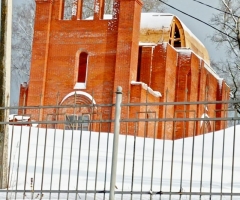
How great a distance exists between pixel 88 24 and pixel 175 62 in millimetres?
4240

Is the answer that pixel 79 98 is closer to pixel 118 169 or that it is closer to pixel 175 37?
pixel 175 37

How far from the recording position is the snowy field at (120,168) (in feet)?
23.0

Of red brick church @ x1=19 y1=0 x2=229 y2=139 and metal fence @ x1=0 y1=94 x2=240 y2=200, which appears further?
red brick church @ x1=19 y1=0 x2=229 y2=139

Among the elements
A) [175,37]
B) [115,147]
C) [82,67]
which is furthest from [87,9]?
[115,147]

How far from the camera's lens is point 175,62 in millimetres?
27781

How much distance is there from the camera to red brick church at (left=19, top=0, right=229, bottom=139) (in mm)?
25359

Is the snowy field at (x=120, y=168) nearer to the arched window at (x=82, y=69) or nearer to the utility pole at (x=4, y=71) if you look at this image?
the utility pole at (x=4, y=71)

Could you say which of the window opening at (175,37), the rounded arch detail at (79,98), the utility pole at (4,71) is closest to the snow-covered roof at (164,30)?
the window opening at (175,37)

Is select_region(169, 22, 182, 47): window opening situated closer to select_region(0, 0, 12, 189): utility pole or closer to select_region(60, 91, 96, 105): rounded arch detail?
select_region(60, 91, 96, 105): rounded arch detail

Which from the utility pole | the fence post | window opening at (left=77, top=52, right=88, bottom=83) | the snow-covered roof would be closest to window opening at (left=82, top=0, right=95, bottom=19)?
the snow-covered roof

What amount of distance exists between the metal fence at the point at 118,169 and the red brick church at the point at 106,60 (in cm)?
871

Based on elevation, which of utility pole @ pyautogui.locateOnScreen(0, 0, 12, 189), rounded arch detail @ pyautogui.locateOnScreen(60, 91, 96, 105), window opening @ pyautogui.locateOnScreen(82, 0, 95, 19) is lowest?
utility pole @ pyautogui.locateOnScreen(0, 0, 12, 189)

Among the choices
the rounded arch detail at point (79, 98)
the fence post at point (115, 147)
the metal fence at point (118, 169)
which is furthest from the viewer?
the rounded arch detail at point (79, 98)

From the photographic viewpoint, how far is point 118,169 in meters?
11.2
